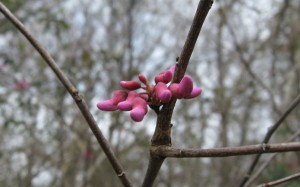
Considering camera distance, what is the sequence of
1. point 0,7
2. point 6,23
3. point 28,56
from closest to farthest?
A: point 0,7, point 6,23, point 28,56

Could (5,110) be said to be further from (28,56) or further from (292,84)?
(292,84)

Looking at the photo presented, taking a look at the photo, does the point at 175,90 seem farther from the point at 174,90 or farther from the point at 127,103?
the point at 127,103

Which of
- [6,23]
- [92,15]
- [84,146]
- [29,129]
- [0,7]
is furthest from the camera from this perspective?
[92,15]

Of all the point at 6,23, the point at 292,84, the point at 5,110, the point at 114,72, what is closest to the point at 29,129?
the point at 5,110

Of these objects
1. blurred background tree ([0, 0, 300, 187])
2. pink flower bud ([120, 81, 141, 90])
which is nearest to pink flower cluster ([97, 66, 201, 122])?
pink flower bud ([120, 81, 141, 90])

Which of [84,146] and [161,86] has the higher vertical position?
[84,146]

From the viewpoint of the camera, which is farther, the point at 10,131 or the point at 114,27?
the point at 114,27

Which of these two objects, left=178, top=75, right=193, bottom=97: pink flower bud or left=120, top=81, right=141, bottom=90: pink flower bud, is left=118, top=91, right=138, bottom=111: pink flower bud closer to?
left=120, top=81, right=141, bottom=90: pink flower bud
